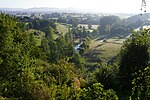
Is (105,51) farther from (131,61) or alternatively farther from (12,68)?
(12,68)

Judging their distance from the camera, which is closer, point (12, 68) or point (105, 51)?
point (12, 68)

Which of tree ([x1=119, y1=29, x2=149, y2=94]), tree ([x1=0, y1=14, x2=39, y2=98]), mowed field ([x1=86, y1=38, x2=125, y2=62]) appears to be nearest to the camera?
tree ([x1=0, y1=14, x2=39, y2=98])

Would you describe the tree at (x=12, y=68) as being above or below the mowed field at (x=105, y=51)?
above

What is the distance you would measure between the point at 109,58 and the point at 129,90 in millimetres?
91230

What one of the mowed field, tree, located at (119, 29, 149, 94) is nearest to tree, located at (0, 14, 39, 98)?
tree, located at (119, 29, 149, 94)

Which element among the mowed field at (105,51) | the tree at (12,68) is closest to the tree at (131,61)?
the tree at (12,68)

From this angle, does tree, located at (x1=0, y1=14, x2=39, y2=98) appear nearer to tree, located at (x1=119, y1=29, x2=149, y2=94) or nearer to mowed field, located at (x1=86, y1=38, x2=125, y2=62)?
tree, located at (x1=119, y1=29, x2=149, y2=94)

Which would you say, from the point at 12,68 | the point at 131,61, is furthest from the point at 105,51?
the point at 12,68

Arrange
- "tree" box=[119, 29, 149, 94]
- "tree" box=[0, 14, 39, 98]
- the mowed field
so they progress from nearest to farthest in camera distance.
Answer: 1. "tree" box=[0, 14, 39, 98]
2. "tree" box=[119, 29, 149, 94]
3. the mowed field

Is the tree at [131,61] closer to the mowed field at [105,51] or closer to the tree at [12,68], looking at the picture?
the tree at [12,68]

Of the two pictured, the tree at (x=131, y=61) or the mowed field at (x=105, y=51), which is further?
the mowed field at (x=105, y=51)

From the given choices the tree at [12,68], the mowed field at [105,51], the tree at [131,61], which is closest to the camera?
the tree at [12,68]

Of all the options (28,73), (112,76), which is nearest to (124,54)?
(112,76)

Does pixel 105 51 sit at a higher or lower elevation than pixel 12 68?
Answer: lower
